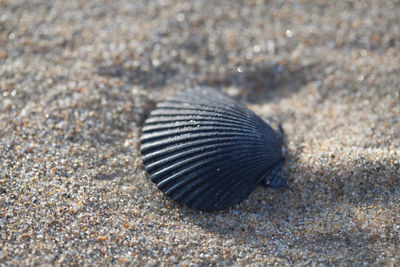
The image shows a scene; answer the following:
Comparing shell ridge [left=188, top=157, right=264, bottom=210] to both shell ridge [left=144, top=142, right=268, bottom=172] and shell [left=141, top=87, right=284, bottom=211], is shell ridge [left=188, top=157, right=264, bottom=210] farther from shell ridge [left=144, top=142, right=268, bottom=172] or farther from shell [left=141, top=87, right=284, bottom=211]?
shell ridge [left=144, top=142, right=268, bottom=172]

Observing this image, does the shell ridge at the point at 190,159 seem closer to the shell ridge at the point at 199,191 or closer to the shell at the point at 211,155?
the shell at the point at 211,155

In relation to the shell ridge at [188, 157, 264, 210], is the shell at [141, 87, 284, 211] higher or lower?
higher

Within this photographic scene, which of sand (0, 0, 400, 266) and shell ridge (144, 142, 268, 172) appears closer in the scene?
sand (0, 0, 400, 266)

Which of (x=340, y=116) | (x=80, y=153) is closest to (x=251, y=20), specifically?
(x=340, y=116)

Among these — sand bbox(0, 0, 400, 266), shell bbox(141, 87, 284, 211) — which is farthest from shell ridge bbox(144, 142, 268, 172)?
sand bbox(0, 0, 400, 266)

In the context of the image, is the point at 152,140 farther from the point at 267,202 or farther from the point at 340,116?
the point at 340,116

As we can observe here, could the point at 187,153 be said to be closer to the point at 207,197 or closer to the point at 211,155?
the point at 211,155
